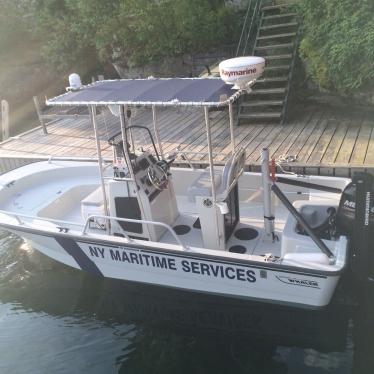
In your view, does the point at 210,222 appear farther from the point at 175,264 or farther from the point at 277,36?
the point at 277,36

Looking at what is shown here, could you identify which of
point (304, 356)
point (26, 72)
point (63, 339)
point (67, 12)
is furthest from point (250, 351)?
point (26, 72)

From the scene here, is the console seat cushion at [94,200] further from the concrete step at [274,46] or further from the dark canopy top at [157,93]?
the concrete step at [274,46]

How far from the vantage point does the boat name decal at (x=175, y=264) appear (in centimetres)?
503

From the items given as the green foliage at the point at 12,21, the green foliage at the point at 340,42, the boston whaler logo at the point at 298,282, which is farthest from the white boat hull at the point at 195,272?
the green foliage at the point at 12,21

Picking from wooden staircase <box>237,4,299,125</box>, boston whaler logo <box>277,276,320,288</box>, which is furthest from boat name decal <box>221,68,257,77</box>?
wooden staircase <box>237,4,299,125</box>

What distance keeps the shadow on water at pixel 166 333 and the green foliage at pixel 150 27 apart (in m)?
6.74

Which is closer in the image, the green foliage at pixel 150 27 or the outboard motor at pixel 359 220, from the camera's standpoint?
the outboard motor at pixel 359 220

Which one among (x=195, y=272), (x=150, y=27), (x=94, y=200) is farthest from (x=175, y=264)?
(x=150, y=27)

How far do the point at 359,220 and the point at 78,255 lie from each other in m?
3.38

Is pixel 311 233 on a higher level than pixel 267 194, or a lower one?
lower

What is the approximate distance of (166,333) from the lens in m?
5.30

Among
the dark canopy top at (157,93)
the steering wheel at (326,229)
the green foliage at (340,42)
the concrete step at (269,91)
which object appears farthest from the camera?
the concrete step at (269,91)

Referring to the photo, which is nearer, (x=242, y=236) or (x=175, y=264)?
(x=175, y=264)

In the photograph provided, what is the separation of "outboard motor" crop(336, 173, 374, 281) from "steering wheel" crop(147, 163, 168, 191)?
206 cm
